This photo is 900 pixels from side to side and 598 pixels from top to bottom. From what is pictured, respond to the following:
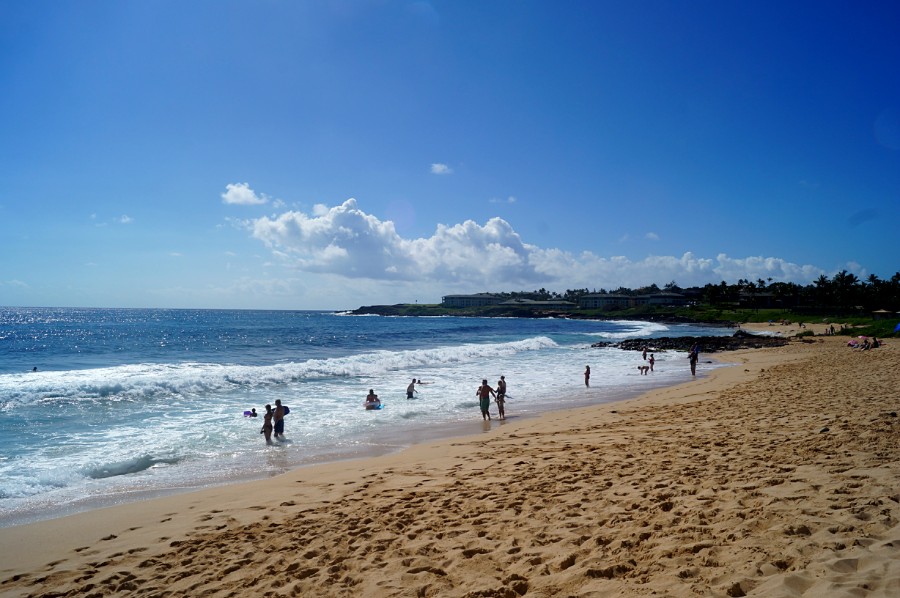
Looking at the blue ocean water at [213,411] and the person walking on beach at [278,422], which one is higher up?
the person walking on beach at [278,422]

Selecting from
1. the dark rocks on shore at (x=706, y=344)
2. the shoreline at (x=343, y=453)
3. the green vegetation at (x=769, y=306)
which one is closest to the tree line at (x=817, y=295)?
the green vegetation at (x=769, y=306)

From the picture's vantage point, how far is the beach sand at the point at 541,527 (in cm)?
440

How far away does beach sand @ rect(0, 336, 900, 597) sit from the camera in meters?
4.40

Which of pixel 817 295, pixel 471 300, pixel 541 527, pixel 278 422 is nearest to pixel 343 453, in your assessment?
pixel 278 422

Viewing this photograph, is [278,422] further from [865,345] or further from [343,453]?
[865,345]

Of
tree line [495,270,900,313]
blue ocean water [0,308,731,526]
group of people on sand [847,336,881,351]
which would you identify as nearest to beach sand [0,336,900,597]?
blue ocean water [0,308,731,526]

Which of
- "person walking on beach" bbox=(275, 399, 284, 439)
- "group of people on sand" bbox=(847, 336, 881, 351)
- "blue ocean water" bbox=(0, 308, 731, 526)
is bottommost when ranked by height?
"blue ocean water" bbox=(0, 308, 731, 526)

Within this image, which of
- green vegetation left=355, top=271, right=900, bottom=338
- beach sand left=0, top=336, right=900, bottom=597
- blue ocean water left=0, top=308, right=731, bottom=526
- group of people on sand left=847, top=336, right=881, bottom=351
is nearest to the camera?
beach sand left=0, top=336, right=900, bottom=597

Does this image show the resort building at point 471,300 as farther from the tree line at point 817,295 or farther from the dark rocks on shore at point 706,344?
the dark rocks on shore at point 706,344

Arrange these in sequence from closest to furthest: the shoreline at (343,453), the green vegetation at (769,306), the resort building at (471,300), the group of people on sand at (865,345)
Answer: the shoreline at (343,453), the group of people on sand at (865,345), the green vegetation at (769,306), the resort building at (471,300)

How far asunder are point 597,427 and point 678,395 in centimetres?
766

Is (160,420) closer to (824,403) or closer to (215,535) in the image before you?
(215,535)

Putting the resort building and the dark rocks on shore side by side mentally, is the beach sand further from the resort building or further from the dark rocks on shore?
the resort building

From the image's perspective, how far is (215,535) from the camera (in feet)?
22.1
